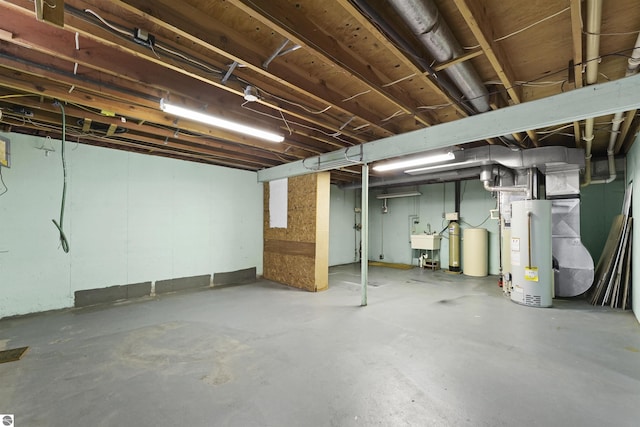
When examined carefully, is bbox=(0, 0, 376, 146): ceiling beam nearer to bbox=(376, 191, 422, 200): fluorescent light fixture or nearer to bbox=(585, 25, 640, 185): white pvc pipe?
bbox=(585, 25, 640, 185): white pvc pipe

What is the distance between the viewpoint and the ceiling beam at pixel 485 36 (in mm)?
1574

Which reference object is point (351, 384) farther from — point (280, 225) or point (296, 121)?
point (280, 225)

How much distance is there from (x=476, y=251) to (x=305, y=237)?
401 centimetres

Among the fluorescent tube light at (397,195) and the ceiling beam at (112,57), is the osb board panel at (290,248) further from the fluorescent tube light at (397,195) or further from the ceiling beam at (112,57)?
the fluorescent tube light at (397,195)

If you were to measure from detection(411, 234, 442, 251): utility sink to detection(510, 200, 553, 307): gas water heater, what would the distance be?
2.79 meters

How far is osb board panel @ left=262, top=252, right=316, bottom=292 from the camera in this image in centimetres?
517

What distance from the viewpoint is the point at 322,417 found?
5.80 ft

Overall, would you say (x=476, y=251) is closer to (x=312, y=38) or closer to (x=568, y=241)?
(x=568, y=241)

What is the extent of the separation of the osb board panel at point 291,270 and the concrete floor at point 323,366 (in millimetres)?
1111

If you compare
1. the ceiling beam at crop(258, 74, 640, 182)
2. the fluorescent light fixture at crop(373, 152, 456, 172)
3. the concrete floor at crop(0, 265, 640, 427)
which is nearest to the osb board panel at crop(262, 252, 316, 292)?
the concrete floor at crop(0, 265, 640, 427)

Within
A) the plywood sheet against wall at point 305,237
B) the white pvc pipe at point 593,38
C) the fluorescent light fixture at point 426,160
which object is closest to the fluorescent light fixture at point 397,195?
the fluorescent light fixture at point 426,160

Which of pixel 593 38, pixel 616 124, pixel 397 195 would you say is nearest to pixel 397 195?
pixel 397 195

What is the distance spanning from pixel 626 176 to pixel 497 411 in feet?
17.0

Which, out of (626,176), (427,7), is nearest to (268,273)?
(427,7)
